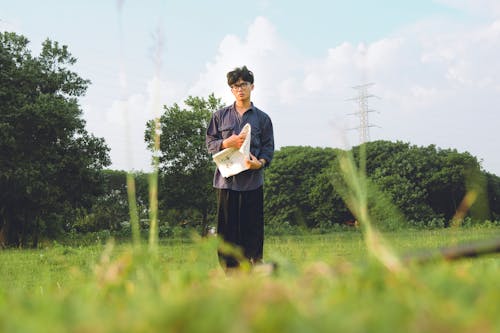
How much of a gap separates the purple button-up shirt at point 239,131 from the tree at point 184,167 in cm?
2466

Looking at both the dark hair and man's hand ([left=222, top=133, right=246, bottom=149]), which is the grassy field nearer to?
man's hand ([left=222, top=133, right=246, bottom=149])

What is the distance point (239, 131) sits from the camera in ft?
22.8

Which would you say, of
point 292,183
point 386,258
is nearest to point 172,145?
point 292,183

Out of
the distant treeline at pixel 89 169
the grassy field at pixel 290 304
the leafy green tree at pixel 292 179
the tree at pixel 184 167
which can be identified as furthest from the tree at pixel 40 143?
the grassy field at pixel 290 304

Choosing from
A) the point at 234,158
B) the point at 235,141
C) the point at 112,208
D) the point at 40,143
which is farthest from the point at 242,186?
the point at 112,208

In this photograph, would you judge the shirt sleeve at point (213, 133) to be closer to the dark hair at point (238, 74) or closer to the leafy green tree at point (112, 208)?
the dark hair at point (238, 74)

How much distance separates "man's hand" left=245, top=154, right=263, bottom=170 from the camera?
6.45 metres

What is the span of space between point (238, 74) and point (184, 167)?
25.5 m

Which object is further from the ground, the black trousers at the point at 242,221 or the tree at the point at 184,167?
the tree at the point at 184,167

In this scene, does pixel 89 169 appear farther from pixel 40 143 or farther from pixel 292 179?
pixel 292 179

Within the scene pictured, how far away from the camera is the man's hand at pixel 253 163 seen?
6.45 m

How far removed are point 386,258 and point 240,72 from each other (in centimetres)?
533

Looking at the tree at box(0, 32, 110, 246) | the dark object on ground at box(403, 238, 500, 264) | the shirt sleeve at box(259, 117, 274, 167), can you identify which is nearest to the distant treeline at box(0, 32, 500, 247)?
the tree at box(0, 32, 110, 246)

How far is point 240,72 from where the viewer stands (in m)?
6.64
